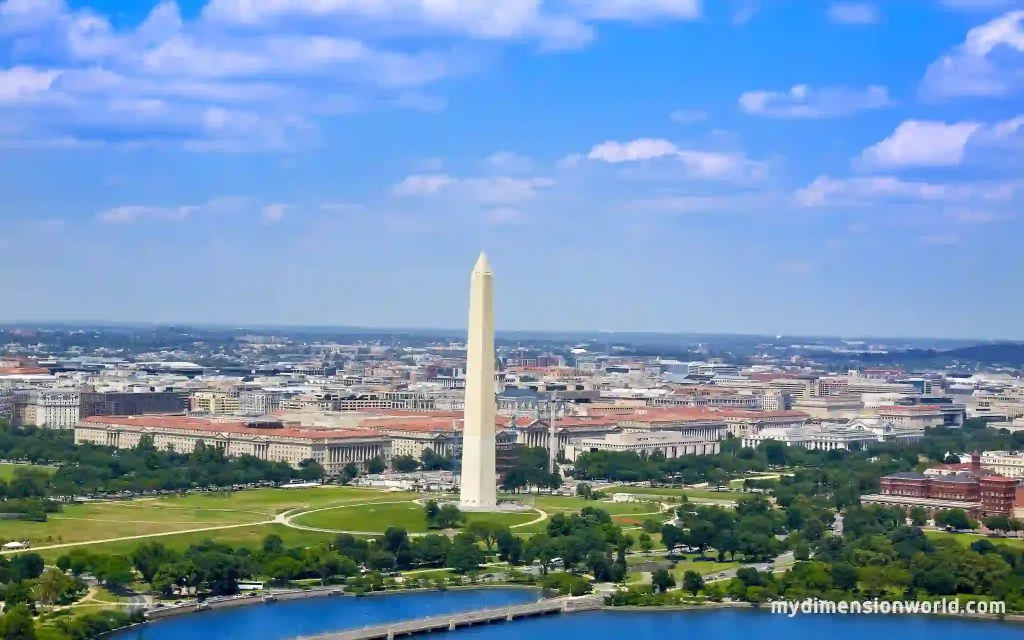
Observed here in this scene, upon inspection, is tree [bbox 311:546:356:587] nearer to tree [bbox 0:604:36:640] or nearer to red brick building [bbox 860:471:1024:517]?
tree [bbox 0:604:36:640]

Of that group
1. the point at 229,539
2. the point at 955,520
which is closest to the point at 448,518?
the point at 229,539

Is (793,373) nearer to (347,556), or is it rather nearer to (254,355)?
(254,355)

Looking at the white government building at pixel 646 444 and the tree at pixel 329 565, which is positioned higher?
the white government building at pixel 646 444

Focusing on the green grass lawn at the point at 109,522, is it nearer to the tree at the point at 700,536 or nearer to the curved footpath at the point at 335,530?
the curved footpath at the point at 335,530

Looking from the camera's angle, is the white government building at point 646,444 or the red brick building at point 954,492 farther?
the white government building at point 646,444

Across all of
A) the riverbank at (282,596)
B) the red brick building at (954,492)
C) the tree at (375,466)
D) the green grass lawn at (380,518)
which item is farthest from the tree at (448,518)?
the tree at (375,466)

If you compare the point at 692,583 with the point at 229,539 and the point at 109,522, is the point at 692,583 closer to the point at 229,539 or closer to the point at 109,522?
the point at 229,539

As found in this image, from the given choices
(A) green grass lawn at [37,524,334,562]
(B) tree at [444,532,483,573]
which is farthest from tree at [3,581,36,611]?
(B) tree at [444,532,483,573]
